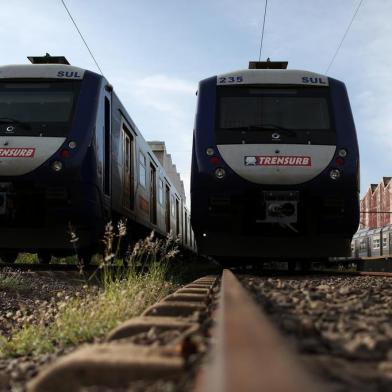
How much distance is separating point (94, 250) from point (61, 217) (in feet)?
3.84

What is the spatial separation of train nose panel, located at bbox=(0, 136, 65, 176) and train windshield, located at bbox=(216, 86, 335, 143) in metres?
2.33

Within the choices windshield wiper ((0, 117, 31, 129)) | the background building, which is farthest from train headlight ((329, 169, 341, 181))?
the background building

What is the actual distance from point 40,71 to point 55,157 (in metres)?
1.58

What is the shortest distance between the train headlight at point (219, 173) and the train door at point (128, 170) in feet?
8.62

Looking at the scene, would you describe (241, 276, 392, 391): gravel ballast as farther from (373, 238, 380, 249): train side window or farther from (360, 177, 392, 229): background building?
(360, 177, 392, 229): background building

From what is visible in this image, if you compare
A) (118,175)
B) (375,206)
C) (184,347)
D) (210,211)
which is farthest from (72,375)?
(375,206)

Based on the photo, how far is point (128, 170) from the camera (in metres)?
10.1

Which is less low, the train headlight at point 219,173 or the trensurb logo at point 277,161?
the trensurb logo at point 277,161

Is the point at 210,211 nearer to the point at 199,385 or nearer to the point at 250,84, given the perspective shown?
the point at 250,84

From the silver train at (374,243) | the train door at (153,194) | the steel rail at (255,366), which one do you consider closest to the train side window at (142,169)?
the train door at (153,194)

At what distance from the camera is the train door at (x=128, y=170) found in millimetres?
9698

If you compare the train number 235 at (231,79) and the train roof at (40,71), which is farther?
the train roof at (40,71)

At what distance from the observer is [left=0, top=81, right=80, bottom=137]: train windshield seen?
7.70m

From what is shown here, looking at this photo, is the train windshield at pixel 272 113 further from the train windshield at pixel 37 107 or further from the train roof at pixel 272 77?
the train windshield at pixel 37 107
